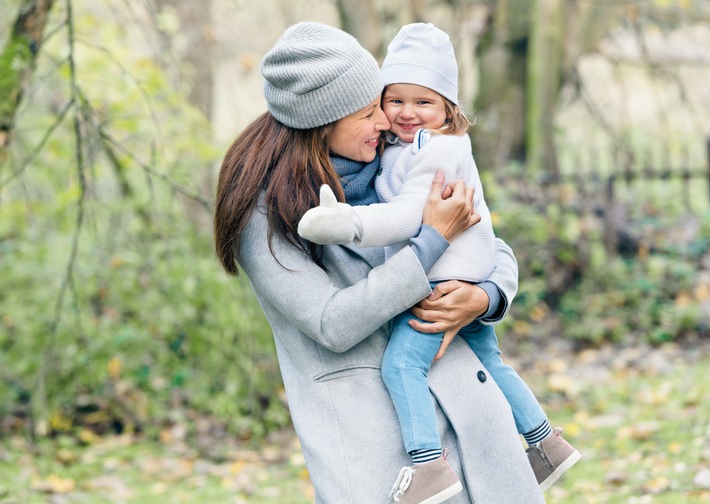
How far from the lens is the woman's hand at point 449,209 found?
2016 millimetres

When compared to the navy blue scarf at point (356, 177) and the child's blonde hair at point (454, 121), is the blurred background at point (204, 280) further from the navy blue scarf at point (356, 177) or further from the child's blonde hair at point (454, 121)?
the navy blue scarf at point (356, 177)

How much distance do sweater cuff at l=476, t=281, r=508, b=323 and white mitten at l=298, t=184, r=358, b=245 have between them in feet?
1.36

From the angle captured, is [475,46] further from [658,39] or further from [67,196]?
[67,196]

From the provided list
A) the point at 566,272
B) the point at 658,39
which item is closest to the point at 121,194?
the point at 566,272

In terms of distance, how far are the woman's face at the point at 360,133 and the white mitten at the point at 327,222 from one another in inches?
8.6

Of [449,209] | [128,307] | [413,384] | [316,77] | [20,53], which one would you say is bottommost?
[413,384]

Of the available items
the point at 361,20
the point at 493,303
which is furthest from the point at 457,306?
the point at 361,20

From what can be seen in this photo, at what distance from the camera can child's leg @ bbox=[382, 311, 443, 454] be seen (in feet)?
6.56

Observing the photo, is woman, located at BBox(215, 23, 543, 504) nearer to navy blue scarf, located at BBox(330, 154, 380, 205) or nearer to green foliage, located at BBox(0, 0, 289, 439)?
navy blue scarf, located at BBox(330, 154, 380, 205)

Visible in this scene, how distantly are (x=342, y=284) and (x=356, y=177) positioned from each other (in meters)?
0.25

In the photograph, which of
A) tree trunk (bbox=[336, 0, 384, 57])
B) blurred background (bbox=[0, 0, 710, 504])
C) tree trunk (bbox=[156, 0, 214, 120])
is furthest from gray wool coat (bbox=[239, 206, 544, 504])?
tree trunk (bbox=[156, 0, 214, 120])

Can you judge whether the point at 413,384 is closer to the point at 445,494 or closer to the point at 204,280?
the point at 445,494

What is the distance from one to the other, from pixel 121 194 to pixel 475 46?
4.68m

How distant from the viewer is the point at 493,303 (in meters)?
2.12
